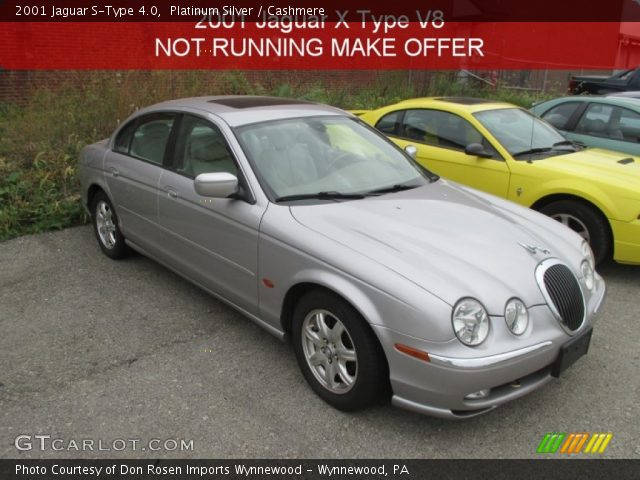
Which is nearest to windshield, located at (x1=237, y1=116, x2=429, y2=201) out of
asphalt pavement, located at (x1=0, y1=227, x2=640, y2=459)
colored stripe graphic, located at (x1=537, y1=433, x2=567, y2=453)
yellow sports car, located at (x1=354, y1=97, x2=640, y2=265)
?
yellow sports car, located at (x1=354, y1=97, x2=640, y2=265)

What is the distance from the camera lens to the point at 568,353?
2.88 meters

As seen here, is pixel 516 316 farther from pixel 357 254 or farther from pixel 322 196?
pixel 322 196

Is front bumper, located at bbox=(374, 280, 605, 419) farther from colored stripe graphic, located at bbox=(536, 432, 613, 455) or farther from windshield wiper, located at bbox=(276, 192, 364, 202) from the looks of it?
windshield wiper, located at bbox=(276, 192, 364, 202)

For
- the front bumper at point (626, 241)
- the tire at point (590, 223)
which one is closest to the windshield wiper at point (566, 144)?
the tire at point (590, 223)

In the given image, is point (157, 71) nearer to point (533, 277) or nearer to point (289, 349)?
point (289, 349)

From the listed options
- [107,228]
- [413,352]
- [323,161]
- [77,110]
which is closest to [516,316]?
[413,352]

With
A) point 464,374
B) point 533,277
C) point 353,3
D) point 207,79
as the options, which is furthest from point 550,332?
point 353,3

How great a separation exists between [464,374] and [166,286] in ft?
9.68

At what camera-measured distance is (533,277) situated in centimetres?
293

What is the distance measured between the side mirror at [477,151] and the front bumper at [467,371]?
2996 millimetres

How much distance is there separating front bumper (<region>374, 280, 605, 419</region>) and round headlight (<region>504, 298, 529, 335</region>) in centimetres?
4

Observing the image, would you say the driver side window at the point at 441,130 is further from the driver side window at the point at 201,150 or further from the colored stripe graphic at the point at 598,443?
the colored stripe graphic at the point at 598,443

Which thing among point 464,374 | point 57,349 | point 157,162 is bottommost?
point 57,349

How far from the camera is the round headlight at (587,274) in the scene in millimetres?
3254
